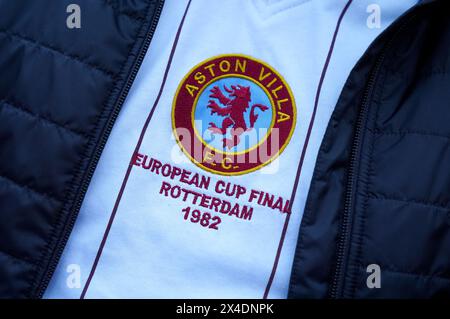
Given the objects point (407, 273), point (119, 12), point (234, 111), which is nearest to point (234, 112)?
point (234, 111)

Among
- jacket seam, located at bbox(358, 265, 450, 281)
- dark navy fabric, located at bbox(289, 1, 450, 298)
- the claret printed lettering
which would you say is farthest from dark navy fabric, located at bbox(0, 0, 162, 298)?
jacket seam, located at bbox(358, 265, 450, 281)

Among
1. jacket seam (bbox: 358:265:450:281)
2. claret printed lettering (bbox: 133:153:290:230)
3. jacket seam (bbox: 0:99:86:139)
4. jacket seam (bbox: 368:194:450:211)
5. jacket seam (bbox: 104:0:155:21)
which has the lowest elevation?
jacket seam (bbox: 358:265:450:281)

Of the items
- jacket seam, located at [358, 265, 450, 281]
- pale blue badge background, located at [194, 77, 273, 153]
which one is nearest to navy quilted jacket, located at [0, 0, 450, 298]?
jacket seam, located at [358, 265, 450, 281]

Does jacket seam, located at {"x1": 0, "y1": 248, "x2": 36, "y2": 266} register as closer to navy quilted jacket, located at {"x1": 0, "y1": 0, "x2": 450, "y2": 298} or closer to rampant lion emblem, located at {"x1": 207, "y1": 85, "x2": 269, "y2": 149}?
navy quilted jacket, located at {"x1": 0, "y1": 0, "x2": 450, "y2": 298}

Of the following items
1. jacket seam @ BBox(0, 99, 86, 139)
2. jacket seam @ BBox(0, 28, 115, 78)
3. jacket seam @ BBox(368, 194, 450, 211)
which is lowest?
jacket seam @ BBox(368, 194, 450, 211)

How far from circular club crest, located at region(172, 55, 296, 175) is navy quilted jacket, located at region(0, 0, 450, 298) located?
89 mm

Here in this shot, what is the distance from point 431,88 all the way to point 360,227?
27 cm

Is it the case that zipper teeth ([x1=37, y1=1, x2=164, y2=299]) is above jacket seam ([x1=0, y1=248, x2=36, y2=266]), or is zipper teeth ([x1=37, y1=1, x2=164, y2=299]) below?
above

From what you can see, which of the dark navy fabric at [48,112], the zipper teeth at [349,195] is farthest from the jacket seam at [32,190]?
the zipper teeth at [349,195]

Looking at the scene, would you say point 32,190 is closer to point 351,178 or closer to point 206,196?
point 206,196

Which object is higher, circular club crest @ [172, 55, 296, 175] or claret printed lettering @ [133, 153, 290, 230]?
circular club crest @ [172, 55, 296, 175]

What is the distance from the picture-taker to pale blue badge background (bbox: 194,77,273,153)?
0.88 metres

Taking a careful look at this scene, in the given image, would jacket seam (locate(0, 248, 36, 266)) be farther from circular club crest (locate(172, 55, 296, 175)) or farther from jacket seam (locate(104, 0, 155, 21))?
jacket seam (locate(104, 0, 155, 21))

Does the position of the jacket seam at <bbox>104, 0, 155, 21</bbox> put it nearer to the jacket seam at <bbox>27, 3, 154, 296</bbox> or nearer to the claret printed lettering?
the jacket seam at <bbox>27, 3, 154, 296</bbox>
